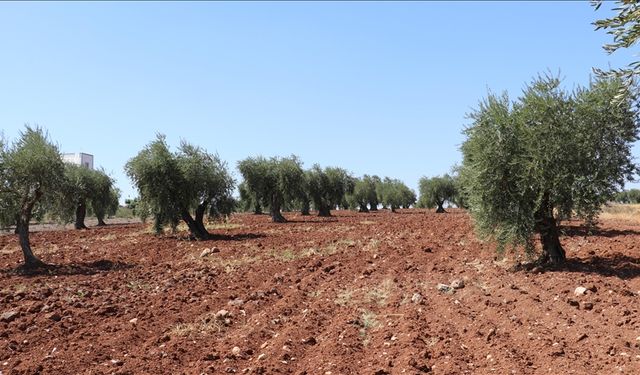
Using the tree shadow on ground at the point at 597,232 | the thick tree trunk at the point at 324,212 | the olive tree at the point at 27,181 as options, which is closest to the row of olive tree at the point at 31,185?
the olive tree at the point at 27,181

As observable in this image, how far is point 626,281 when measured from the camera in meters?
11.5

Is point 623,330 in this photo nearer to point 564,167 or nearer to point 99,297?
point 564,167

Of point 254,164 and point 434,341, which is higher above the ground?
point 254,164

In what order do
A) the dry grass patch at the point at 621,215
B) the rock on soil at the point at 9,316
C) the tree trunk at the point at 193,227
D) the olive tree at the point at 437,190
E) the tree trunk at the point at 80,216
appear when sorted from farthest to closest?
the olive tree at the point at 437,190 < the tree trunk at the point at 80,216 < the dry grass patch at the point at 621,215 < the tree trunk at the point at 193,227 < the rock on soil at the point at 9,316

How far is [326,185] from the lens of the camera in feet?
218

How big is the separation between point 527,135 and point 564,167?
1.31 meters

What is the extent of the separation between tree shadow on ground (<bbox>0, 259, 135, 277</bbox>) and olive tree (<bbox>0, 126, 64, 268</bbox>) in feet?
1.81

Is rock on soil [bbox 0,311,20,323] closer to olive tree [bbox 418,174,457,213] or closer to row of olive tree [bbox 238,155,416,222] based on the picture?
row of olive tree [bbox 238,155,416,222]

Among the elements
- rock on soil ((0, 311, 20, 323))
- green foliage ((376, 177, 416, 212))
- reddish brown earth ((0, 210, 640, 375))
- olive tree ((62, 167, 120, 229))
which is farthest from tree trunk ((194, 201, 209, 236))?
green foliage ((376, 177, 416, 212))

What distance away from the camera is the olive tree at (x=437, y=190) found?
275ft

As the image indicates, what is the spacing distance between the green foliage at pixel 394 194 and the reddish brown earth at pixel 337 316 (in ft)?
286

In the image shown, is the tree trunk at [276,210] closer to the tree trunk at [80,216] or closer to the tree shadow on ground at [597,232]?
the tree trunk at [80,216]

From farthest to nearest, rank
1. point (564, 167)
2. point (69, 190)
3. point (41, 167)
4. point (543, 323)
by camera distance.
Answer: point (69, 190) → point (41, 167) → point (564, 167) → point (543, 323)

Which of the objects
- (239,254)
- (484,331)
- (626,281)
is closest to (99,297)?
(239,254)
